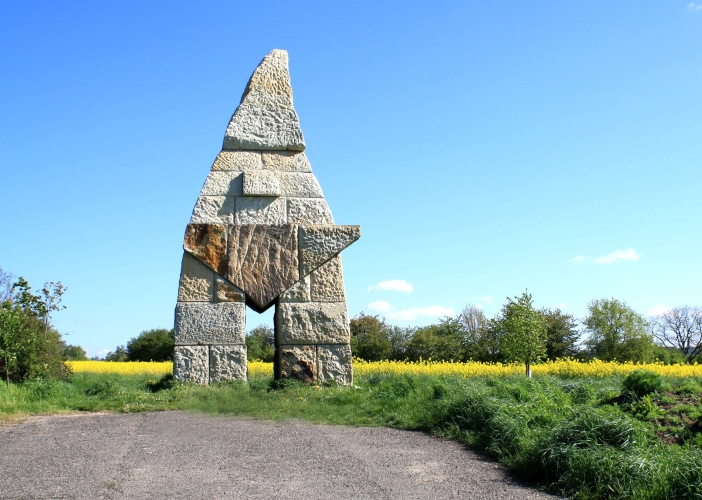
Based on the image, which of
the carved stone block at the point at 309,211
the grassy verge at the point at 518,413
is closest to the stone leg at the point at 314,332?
the grassy verge at the point at 518,413

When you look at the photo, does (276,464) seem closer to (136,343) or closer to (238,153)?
(238,153)

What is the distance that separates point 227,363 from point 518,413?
4875 millimetres

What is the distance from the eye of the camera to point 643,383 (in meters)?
5.94

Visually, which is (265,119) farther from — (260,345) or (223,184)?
(260,345)

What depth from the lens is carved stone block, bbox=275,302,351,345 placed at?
31.6ft

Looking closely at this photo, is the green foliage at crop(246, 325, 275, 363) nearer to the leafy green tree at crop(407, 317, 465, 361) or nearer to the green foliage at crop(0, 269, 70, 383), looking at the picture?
the leafy green tree at crop(407, 317, 465, 361)

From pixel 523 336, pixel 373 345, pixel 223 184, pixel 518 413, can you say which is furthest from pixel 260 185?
pixel 373 345

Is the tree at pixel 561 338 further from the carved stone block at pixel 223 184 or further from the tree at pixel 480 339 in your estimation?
the carved stone block at pixel 223 184

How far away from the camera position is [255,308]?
10281 mm

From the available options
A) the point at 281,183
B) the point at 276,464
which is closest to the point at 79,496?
the point at 276,464

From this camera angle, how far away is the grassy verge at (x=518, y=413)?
4.25 metres

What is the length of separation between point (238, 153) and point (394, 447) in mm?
6039

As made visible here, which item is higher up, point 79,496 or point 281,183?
point 281,183

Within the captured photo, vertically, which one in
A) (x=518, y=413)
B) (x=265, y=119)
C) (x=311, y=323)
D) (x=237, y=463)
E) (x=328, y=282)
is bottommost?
(x=237, y=463)
